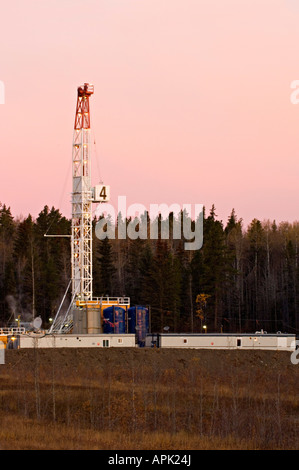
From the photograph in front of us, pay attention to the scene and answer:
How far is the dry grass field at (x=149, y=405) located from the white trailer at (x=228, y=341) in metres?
8.79

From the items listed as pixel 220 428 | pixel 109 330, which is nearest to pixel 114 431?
pixel 220 428

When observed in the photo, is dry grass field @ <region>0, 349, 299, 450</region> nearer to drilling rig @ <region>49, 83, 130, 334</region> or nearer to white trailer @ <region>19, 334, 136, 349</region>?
white trailer @ <region>19, 334, 136, 349</region>

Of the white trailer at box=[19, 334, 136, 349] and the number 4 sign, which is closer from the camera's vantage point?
the white trailer at box=[19, 334, 136, 349]

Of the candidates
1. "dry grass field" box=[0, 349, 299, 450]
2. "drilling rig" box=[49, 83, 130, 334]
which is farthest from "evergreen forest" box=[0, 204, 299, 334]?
"dry grass field" box=[0, 349, 299, 450]

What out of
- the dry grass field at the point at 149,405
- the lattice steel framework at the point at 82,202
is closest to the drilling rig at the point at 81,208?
the lattice steel framework at the point at 82,202

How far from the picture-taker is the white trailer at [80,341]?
60.9 m

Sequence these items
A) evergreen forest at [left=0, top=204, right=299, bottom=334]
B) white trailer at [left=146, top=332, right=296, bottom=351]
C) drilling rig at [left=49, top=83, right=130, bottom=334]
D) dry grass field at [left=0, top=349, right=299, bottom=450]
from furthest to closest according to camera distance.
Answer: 1. evergreen forest at [left=0, top=204, right=299, bottom=334]
2. drilling rig at [left=49, top=83, right=130, bottom=334]
3. white trailer at [left=146, top=332, right=296, bottom=351]
4. dry grass field at [left=0, top=349, right=299, bottom=450]

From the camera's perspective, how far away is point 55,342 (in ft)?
201

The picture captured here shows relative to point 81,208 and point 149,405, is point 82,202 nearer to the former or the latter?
point 81,208

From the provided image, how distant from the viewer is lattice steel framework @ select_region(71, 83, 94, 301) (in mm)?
70562

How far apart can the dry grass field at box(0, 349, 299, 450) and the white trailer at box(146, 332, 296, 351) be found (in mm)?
8788
